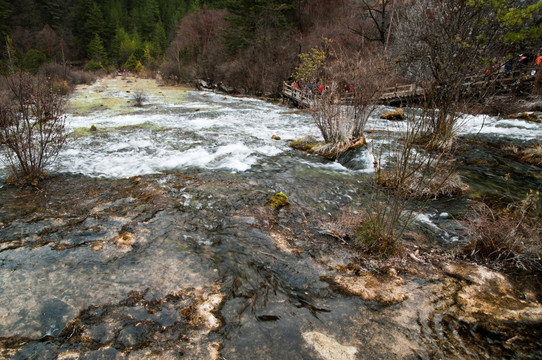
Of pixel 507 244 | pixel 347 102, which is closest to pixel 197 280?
pixel 507 244

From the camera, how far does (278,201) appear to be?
498 cm

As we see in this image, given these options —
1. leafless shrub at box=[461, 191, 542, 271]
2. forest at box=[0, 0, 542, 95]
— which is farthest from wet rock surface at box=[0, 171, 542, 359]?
forest at box=[0, 0, 542, 95]

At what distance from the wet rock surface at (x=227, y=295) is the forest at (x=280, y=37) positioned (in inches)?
153

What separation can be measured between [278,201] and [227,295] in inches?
94.7

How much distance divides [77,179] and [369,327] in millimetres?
6340

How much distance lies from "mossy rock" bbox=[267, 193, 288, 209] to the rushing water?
0.53ft

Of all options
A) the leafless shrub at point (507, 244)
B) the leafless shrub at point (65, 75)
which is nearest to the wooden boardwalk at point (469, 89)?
the leafless shrub at point (507, 244)

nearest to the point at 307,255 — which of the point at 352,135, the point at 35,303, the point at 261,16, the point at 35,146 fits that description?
the point at 35,303

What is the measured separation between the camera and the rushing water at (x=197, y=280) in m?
2.19

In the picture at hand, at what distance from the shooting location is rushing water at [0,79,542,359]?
2191 millimetres

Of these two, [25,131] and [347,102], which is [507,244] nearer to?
[347,102]

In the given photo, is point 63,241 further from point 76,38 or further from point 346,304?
point 76,38

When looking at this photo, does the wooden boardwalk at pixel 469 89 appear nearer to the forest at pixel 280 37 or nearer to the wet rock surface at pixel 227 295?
the forest at pixel 280 37

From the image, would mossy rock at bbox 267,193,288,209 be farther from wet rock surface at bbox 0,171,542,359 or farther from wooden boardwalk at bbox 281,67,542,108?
wooden boardwalk at bbox 281,67,542,108
